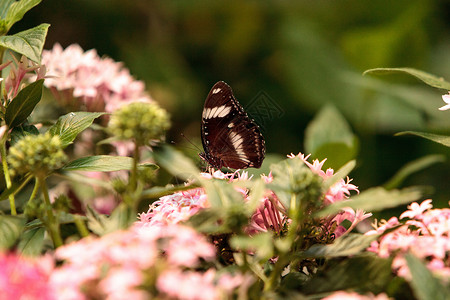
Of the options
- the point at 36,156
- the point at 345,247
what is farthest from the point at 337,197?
the point at 36,156

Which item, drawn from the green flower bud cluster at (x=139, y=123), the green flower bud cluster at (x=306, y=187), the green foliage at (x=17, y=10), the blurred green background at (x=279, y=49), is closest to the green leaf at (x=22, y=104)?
the green foliage at (x=17, y=10)

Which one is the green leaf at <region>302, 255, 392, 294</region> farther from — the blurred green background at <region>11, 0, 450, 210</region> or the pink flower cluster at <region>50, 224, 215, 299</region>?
the blurred green background at <region>11, 0, 450, 210</region>

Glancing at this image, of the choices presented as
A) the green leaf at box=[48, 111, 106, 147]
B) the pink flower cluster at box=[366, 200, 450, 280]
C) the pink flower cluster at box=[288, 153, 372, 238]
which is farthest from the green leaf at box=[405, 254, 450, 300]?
the green leaf at box=[48, 111, 106, 147]

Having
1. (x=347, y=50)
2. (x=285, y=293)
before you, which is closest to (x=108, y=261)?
(x=285, y=293)

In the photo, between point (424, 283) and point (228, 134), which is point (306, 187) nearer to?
point (424, 283)

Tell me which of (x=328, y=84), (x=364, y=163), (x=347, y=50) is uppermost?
(x=347, y=50)

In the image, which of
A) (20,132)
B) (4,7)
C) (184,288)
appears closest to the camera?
(184,288)

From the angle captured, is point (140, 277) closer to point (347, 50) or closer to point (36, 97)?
point (36, 97)
